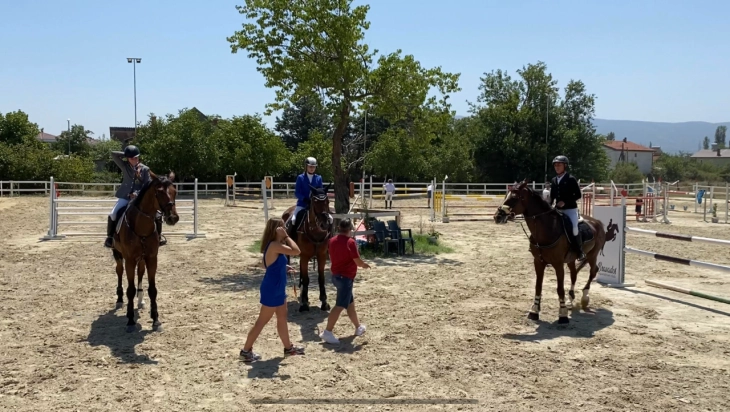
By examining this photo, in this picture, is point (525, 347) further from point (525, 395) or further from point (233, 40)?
point (233, 40)

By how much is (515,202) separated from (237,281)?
6112mm

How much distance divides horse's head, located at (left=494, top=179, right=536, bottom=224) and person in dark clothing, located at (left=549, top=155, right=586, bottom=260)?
20.4 inches

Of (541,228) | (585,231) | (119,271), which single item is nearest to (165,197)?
(119,271)

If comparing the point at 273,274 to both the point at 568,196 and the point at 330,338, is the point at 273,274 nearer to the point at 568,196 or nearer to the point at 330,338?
the point at 330,338

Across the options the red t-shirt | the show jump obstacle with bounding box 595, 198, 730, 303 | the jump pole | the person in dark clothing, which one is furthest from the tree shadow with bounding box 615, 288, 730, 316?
the red t-shirt

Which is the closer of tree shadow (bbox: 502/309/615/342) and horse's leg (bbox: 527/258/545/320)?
tree shadow (bbox: 502/309/615/342)

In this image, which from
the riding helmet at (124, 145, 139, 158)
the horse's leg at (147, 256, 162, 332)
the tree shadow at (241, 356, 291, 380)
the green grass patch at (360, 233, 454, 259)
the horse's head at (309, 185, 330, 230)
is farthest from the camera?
the green grass patch at (360, 233, 454, 259)

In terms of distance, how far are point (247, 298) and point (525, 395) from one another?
19.0 feet

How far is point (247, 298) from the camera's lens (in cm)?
1017

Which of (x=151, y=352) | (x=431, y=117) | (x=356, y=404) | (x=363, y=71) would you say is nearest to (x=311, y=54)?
(x=363, y=71)

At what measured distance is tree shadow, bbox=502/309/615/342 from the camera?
25.7ft

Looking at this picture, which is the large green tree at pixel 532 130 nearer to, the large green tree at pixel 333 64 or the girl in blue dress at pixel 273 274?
the large green tree at pixel 333 64

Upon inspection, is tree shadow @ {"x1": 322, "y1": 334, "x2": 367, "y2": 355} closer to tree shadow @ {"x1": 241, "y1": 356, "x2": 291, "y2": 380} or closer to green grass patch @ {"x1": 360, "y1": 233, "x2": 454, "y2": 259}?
tree shadow @ {"x1": 241, "y1": 356, "x2": 291, "y2": 380}

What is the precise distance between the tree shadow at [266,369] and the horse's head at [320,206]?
246 centimetres
